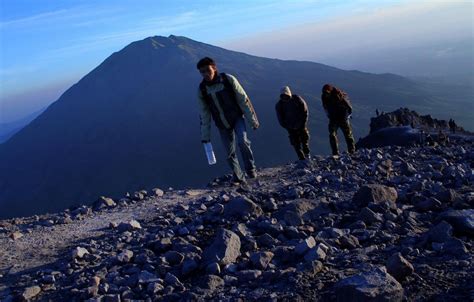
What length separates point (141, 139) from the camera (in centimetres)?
14750

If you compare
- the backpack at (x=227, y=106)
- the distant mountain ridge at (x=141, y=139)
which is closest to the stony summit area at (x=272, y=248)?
the backpack at (x=227, y=106)

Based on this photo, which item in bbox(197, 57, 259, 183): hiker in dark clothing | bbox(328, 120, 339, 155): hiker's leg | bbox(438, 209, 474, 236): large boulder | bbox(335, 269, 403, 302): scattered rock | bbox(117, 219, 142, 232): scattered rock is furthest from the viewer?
bbox(328, 120, 339, 155): hiker's leg

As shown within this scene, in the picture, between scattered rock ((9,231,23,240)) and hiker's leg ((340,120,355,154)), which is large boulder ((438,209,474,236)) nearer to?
scattered rock ((9,231,23,240))

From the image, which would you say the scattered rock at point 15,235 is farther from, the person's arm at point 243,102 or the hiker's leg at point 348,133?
the hiker's leg at point 348,133

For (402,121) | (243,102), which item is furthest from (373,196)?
(402,121)

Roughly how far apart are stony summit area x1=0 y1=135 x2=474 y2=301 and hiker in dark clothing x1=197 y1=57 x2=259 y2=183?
4.07 feet

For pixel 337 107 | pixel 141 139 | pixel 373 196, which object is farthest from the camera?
pixel 141 139

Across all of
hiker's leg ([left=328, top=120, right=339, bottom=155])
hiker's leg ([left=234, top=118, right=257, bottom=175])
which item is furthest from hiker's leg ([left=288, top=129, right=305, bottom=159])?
hiker's leg ([left=234, top=118, right=257, bottom=175])

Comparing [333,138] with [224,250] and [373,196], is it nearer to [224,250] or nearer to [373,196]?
[373,196]

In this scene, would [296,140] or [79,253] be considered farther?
[296,140]

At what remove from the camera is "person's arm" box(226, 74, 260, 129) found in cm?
916

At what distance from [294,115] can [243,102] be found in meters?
3.46

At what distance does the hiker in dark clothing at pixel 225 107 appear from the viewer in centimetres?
916

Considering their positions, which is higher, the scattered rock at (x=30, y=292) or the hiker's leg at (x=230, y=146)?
the hiker's leg at (x=230, y=146)
